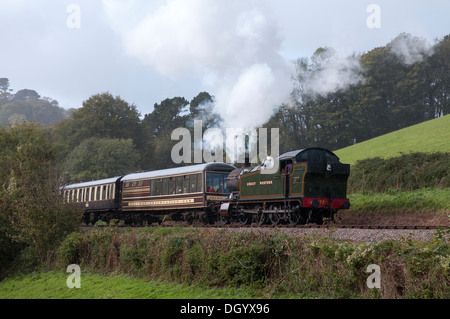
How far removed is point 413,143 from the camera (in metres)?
36.2

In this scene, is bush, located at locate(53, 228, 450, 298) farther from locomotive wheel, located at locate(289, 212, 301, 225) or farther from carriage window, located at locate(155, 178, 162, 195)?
carriage window, located at locate(155, 178, 162, 195)

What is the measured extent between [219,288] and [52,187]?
1222cm

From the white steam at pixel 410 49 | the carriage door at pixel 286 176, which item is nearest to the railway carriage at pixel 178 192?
the carriage door at pixel 286 176

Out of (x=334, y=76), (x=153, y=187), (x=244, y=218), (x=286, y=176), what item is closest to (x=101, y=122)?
(x=334, y=76)

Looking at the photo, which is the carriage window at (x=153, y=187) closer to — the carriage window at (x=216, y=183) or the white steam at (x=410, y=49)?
the carriage window at (x=216, y=183)

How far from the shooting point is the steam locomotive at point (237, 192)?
19.4 m

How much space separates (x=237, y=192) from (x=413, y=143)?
62.7 ft

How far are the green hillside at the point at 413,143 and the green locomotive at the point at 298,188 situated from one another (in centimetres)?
955

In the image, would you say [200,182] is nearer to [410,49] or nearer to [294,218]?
[294,218]

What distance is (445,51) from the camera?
65.2 m

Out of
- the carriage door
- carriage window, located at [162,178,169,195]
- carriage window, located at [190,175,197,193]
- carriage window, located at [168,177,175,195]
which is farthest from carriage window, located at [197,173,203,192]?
the carriage door

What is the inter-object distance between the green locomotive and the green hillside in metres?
9.55

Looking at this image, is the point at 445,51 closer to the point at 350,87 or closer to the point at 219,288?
the point at 350,87

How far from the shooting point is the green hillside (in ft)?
104
